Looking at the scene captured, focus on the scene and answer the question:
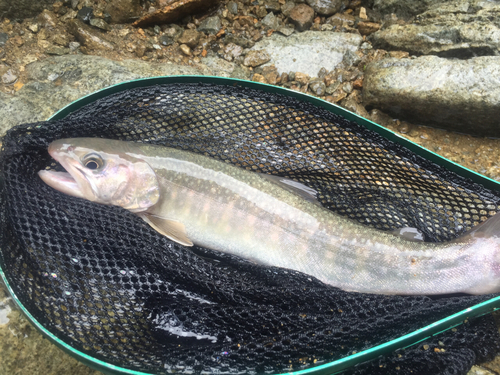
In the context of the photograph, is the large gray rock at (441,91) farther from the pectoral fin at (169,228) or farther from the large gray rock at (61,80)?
the pectoral fin at (169,228)

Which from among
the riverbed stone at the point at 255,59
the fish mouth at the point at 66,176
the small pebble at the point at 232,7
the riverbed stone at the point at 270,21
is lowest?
the fish mouth at the point at 66,176

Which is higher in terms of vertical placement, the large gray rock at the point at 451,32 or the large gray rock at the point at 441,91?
the large gray rock at the point at 451,32

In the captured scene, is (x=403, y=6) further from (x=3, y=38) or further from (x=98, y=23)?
(x=3, y=38)

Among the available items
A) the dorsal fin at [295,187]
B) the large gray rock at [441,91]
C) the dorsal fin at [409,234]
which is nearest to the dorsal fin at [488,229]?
the dorsal fin at [409,234]

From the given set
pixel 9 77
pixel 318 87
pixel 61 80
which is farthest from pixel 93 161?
pixel 318 87

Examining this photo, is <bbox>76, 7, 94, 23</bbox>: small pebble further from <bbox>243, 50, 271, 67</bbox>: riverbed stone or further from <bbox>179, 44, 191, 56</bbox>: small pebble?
<bbox>243, 50, 271, 67</bbox>: riverbed stone

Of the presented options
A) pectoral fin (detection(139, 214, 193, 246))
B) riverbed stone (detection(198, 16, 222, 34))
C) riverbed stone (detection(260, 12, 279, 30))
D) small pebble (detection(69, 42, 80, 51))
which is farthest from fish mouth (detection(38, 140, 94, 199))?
riverbed stone (detection(260, 12, 279, 30))

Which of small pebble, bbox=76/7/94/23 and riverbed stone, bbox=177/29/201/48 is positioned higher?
small pebble, bbox=76/7/94/23
